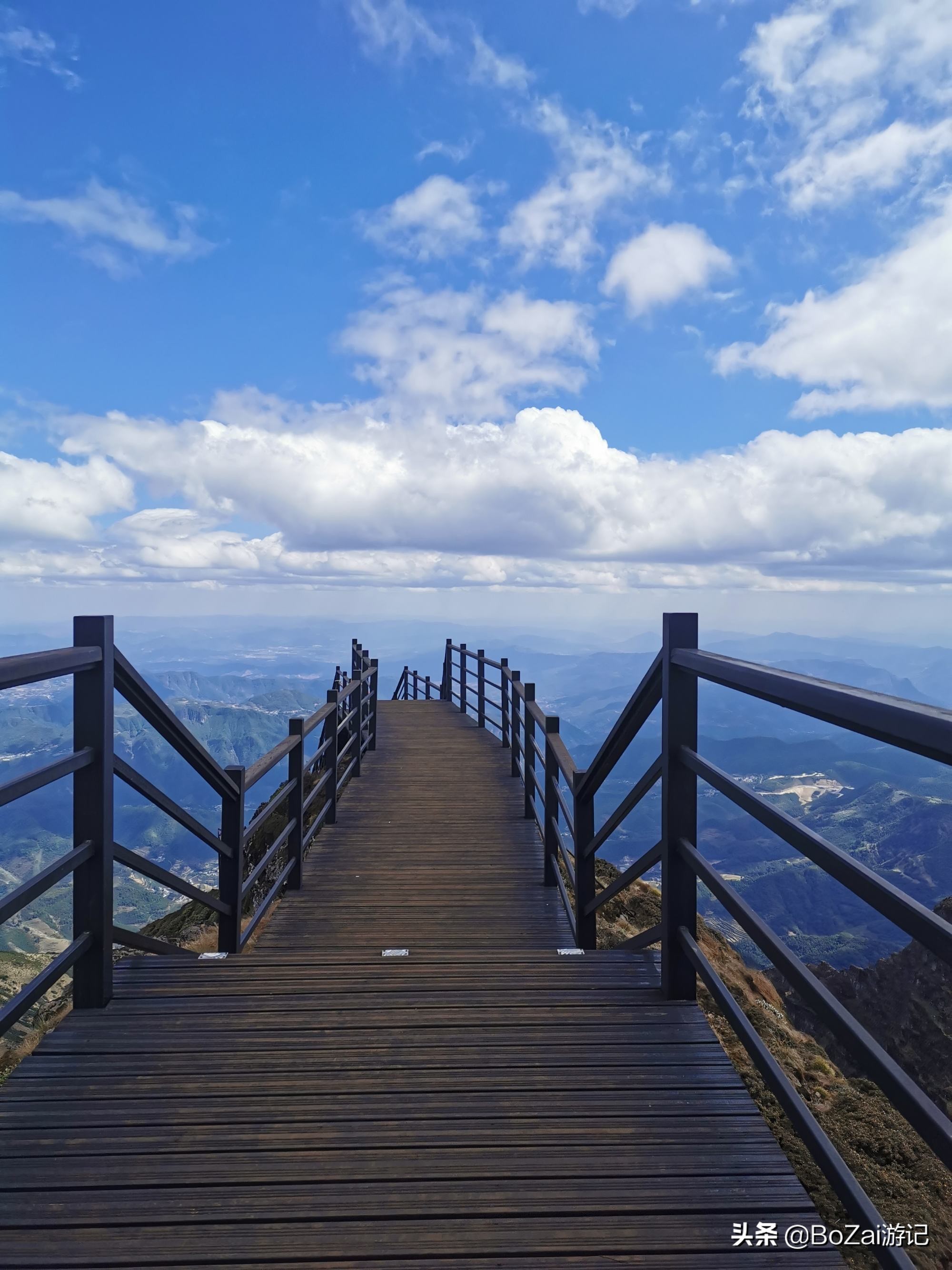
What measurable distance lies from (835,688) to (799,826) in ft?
1.18

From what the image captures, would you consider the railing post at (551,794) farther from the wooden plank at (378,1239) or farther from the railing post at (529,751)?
the wooden plank at (378,1239)

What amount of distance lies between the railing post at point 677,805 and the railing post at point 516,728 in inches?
193

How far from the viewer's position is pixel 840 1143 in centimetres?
326

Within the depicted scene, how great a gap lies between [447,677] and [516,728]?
1049 centimetres

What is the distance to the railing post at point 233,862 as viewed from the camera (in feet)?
11.9

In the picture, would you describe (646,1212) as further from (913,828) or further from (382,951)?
(913,828)

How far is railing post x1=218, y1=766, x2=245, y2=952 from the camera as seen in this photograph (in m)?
3.63

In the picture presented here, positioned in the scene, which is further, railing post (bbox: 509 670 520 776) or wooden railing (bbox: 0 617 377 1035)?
railing post (bbox: 509 670 520 776)

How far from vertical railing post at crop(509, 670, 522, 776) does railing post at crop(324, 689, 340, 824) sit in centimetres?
195

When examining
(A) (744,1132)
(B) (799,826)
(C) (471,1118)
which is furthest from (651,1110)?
(B) (799,826)

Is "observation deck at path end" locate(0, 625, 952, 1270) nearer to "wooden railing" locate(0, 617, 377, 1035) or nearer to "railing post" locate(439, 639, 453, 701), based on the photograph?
"wooden railing" locate(0, 617, 377, 1035)

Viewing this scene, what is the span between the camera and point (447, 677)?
60.3 feet

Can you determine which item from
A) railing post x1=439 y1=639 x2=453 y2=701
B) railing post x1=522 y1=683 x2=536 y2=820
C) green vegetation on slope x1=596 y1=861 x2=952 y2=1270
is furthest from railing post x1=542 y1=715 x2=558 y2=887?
railing post x1=439 y1=639 x2=453 y2=701

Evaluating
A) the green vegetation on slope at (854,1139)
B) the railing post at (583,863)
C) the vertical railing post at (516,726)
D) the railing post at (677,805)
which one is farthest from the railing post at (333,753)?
the railing post at (677,805)
